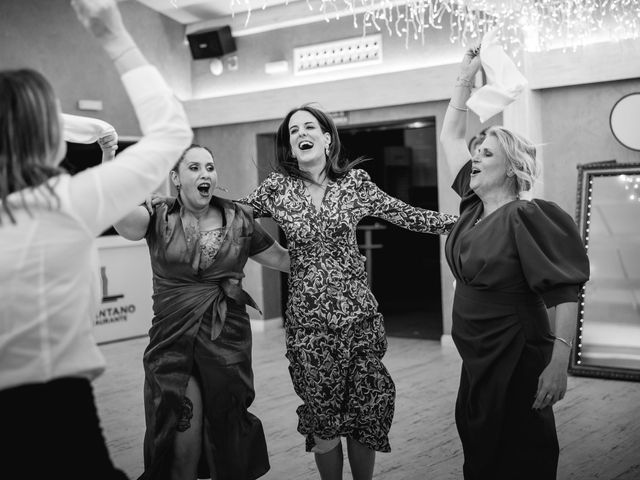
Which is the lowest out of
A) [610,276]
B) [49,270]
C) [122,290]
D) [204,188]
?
[122,290]

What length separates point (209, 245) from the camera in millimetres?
2691

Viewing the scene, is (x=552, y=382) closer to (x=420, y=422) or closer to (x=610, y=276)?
(x=420, y=422)

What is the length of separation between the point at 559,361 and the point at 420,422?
83.8 inches

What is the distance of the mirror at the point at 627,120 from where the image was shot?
528 centimetres

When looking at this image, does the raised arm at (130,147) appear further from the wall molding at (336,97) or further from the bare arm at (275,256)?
the wall molding at (336,97)

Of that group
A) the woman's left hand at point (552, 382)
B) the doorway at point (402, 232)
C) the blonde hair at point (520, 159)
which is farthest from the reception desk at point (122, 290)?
the woman's left hand at point (552, 382)

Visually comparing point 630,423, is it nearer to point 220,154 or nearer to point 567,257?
point 567,257

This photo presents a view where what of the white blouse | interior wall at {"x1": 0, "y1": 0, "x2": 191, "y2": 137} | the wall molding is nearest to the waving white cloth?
the white blouse

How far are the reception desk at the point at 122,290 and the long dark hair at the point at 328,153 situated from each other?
468 cm

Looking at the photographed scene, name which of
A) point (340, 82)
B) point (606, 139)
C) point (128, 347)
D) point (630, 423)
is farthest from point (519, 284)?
point (128, 347)

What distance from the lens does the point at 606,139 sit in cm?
558

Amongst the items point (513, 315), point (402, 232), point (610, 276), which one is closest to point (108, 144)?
point (513, 315)

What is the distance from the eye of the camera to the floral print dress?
2.71 m

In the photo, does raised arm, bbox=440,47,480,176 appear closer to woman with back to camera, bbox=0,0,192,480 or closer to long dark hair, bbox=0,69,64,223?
woman with back to camera, bbox=0,0,192,480
